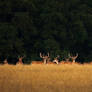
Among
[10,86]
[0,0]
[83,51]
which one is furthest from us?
[83,51]

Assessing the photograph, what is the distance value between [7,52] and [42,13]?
167 inches

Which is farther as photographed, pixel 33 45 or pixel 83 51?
pixel 83 51

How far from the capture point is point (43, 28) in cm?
2291

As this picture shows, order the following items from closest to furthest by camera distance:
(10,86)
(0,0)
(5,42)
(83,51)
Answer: (10,86)
(5,42)
(0,0)
(83,51)

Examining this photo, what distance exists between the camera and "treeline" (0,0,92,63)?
21.7 m

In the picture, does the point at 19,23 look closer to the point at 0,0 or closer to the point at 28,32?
the point at 28,32

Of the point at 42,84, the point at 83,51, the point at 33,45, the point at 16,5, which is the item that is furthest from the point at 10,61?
the point at 42,84

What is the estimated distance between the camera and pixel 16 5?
22.9 m

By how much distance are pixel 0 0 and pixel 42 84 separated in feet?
51.6

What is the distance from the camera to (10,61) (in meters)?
23.7

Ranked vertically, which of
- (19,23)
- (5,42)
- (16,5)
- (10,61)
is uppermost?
(16,5)

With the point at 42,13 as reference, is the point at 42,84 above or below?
below

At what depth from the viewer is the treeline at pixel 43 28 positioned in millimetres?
21656

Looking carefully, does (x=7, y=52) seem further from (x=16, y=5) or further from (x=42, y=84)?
(x=42, y=84)
